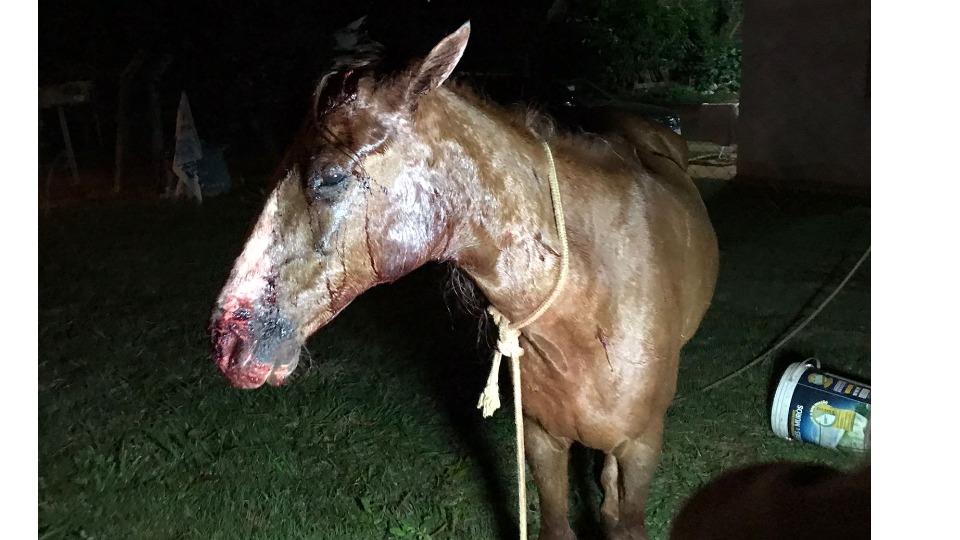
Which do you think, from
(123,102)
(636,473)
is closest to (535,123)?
(636,473)

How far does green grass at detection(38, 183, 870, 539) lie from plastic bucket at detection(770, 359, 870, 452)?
0.11 metres

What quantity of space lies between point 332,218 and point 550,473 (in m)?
1.27

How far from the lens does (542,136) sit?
5.98 ft

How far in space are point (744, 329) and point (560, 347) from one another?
138 inches

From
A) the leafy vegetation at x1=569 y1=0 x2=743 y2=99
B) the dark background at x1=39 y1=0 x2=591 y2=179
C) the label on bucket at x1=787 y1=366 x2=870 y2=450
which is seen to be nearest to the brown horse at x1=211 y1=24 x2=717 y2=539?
the label on bucket at x1=787 y1=366 x2=870 y2=450

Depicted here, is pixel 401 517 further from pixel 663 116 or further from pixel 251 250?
pixel 663 116

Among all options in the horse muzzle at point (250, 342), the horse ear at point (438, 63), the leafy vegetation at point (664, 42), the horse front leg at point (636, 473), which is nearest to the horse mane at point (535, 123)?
the horse ear at point (438, 63)

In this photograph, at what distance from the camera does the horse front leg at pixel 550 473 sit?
2270 millimetres

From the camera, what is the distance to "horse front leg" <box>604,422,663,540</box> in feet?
7.00

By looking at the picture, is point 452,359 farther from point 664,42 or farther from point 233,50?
point 233,50

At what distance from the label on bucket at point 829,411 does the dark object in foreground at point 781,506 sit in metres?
2.41

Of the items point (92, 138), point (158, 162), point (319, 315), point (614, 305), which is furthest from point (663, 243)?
point (92, 138)

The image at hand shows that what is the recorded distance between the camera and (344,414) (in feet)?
13.4

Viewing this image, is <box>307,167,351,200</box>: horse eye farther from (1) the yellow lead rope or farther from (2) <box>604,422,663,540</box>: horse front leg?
(2) <box>604,422,663,540</box>: horse front leg
